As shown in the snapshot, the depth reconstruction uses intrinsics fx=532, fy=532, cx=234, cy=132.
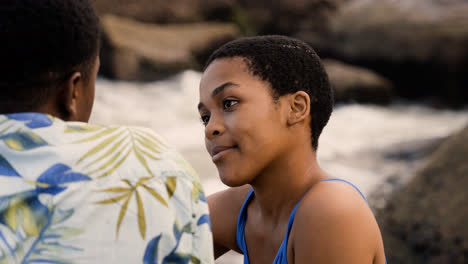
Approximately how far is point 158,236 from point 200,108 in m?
0.74

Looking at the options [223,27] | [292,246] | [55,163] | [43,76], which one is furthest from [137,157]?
[223,27]

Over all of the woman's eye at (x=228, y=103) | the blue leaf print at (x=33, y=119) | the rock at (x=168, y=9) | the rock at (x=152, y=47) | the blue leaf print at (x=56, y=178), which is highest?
the rock at (x=168, y=9)

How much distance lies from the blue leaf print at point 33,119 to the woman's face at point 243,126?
634 mm

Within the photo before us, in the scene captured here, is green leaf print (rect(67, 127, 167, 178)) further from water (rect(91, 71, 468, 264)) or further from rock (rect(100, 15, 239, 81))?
rock (rect(100, 15, 239, 81))

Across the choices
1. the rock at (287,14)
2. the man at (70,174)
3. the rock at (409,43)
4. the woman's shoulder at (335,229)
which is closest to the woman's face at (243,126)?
the woman's shoulder at (335,229)

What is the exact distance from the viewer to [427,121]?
1086 centimetres

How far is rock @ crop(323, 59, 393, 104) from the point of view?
456 inches

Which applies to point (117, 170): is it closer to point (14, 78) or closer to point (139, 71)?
point (14, 78)

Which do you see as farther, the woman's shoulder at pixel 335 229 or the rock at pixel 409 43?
the rock at pixel 409 43

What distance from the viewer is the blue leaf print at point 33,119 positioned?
109 centimetres

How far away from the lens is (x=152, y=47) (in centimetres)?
1066

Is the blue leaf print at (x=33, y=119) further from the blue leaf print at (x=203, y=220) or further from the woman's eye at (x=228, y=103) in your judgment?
the woman's eye at (x=228, y=103)

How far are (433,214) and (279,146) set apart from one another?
90.2 inches

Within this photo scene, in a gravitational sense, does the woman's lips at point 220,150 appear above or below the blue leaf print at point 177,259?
above
